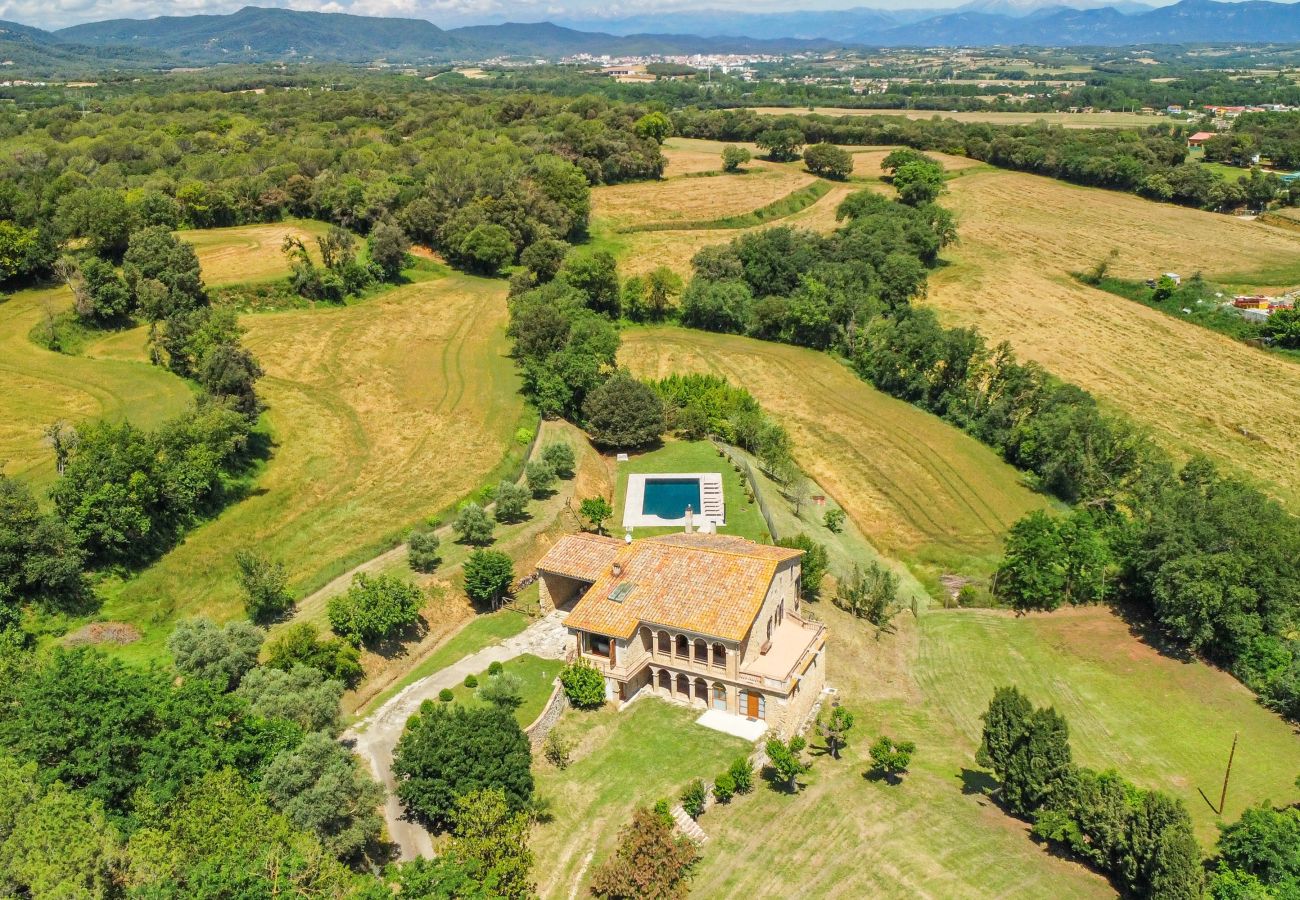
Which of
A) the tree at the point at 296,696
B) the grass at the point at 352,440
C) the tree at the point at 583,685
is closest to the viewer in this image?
the tree at the point at 296,696

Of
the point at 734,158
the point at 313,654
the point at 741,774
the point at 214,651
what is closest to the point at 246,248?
the point at 214,651

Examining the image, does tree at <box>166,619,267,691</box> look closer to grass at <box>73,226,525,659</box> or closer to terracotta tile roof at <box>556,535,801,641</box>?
grass at <box>73,226,525,659</box>

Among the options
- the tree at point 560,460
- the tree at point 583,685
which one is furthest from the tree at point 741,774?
the tree at point 560,460

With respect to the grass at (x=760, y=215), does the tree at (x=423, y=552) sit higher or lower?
lower

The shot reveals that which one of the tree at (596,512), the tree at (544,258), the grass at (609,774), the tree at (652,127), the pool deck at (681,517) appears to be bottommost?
the grass at (609,774)

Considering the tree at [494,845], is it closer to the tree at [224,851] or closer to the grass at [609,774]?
the grass at [609,774]

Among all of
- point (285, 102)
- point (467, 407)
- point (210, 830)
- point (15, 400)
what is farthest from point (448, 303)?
point (285, 102)

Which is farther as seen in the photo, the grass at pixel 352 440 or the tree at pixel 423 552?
the tree at pixel 423 552

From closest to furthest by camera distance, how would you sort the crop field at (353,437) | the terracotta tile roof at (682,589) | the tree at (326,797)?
the tree at (326,797)
the terracotta tile roof at (682,589)
the crop field at (353,437)
